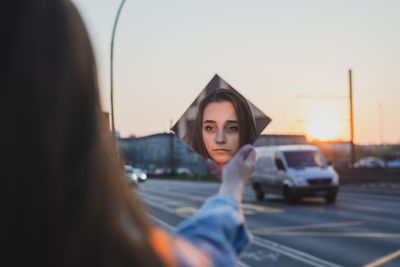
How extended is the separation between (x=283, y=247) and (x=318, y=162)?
26.1 feet

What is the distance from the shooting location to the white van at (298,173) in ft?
68.4

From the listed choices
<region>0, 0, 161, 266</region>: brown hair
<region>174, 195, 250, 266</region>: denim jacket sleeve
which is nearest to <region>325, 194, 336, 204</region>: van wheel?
<region>174, 195, 250, 266</region>: denim jacket sleeve

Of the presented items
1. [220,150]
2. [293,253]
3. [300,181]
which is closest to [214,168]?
[220,150]

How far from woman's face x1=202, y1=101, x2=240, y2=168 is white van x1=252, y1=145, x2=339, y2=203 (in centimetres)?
1838

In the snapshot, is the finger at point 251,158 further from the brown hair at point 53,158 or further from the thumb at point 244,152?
the brown hair at point 53,158

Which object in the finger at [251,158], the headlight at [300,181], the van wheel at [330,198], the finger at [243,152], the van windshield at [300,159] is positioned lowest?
the van wheel at [330,198]

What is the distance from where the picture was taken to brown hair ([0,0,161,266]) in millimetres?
622

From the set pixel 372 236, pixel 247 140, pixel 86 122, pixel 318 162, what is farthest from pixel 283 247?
pixel 86 122

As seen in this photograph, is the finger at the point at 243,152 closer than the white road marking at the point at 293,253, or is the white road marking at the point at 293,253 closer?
the finger at the point at 243,152

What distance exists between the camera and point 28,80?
633mm

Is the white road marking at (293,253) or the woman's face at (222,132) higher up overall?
the woman's face at (222,132)

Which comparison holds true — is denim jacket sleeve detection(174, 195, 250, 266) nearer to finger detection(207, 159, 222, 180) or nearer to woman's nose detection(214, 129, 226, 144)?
finger detection(207, 159, 222, 180)

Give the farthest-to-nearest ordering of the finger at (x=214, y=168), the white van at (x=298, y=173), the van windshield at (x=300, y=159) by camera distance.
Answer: the van windshield at (x=300, y=159)
the white van at (x=298, y=173)
the finger at (x=214, y=168)

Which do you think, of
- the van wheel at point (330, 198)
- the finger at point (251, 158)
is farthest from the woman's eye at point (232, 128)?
the van wheel at point (330, 198)
